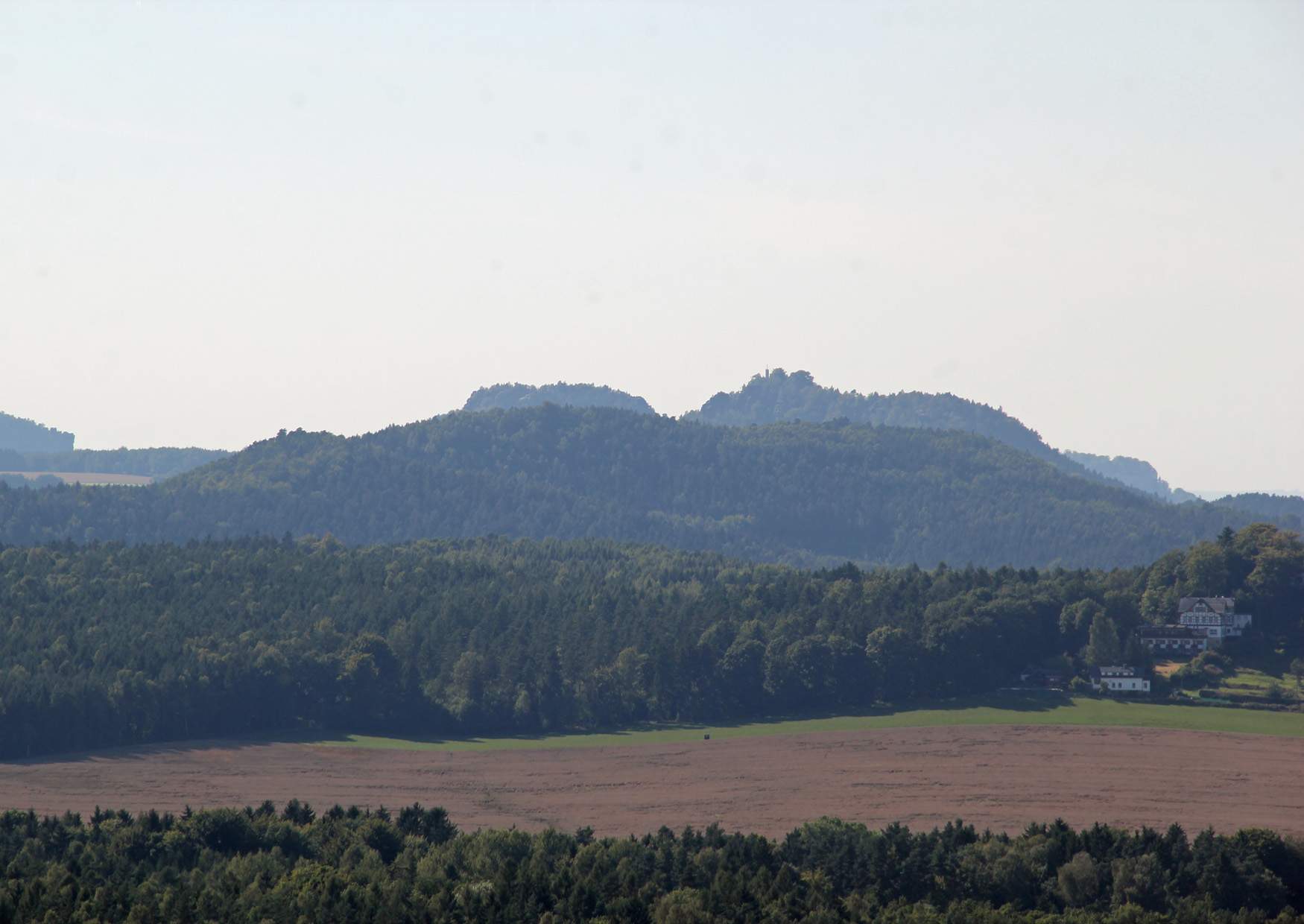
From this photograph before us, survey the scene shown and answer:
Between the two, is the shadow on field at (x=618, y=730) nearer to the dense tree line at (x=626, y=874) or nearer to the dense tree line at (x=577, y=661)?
the dense tree line at (x=577, y=661)

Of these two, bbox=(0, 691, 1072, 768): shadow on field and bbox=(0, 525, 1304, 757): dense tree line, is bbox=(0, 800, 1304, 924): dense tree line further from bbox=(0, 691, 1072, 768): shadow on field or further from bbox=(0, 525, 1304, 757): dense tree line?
bbox=(0, 525, 1304, 757): dense tree line

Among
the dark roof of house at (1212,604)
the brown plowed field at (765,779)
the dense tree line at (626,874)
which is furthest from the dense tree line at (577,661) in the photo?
the dense tree line at (626,874)

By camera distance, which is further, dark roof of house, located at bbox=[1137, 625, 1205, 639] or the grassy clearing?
dark roof of house, located at bbox=[1137, 625, 1205, 639]

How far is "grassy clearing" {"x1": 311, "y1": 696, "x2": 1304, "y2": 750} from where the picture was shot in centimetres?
15362

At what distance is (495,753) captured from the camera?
514 ft

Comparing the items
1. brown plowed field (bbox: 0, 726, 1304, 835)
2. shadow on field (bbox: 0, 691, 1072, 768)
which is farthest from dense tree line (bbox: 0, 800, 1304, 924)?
shadow on field (bbox: 0, 691, 1072, 768)

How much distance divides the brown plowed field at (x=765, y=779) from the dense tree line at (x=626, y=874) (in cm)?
1373

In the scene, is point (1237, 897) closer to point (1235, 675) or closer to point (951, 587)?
point (1235, 675)

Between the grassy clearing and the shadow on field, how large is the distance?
19cm

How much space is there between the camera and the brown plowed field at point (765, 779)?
419ft

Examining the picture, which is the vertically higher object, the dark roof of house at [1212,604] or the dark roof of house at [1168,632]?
the dark roof of house at [1212,604]

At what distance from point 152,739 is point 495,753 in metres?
30.9

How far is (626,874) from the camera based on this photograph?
100 metres

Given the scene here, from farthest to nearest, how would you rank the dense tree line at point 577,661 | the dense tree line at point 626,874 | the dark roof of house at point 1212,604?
the dark roof of house at point 1212,604, the dense tree line at point 577,661, the dense tree line at point 626,874
